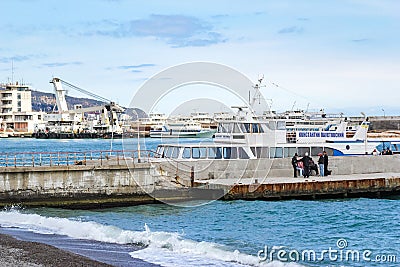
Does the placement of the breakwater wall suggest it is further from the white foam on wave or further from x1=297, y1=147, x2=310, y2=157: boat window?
x1=297, y1=147, x2=310, y2=157: boat window

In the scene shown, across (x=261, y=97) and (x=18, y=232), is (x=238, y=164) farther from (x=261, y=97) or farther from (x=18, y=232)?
(x=18, y=232)

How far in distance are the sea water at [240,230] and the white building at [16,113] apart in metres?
140

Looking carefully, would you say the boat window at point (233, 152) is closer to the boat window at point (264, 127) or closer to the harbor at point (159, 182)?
the harbor at point (159, 182)

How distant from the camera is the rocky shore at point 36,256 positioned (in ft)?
49.0

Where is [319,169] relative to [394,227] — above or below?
above

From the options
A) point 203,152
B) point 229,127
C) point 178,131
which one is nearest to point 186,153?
point 203,152

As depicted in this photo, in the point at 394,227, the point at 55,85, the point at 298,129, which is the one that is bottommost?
the point at 394,227

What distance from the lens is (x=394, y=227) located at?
75.4 feet

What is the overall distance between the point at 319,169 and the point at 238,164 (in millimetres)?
4206

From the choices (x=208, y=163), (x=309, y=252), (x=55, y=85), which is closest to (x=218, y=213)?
(x=208, y=163)

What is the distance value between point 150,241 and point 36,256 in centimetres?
406

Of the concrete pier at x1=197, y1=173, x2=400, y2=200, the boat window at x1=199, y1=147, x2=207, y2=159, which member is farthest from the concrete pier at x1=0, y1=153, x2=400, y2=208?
the boat window at x1=199, y1=147, x2=207, y2=159

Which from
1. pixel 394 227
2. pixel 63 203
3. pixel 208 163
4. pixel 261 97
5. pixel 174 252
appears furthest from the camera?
pixel 261 97

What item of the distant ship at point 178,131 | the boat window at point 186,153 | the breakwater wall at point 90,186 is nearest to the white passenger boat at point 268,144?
the boat window at point 186,153
